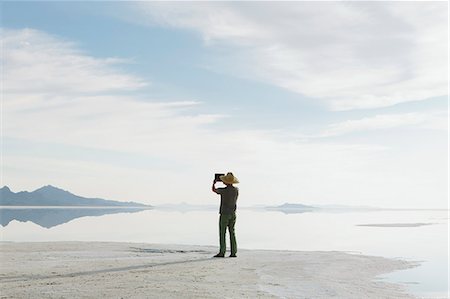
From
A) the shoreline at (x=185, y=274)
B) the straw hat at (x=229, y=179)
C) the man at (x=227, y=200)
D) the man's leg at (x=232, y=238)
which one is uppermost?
the straw hat at (x=229, y=179)

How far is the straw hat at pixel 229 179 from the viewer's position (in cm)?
1794

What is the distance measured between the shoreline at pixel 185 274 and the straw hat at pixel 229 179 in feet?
7.30

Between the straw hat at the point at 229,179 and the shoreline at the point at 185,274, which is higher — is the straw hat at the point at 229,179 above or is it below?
above

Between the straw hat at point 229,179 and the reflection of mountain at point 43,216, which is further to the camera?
the reflection of mountain at point 43,216

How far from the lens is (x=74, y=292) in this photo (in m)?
10.4

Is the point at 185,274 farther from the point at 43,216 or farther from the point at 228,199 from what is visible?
the point at 43,216

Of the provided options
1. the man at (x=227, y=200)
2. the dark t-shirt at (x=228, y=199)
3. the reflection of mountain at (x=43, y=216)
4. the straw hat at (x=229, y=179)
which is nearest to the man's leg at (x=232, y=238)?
the man at (x=227, y=200)

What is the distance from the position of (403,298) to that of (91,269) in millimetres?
6792

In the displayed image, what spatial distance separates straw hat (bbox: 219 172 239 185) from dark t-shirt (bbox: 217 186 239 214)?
8.3 inches

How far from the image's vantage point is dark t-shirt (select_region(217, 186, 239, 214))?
17906 millimetres

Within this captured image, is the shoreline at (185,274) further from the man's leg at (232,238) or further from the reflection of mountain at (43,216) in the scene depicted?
the reflection of mountain at (43,216)

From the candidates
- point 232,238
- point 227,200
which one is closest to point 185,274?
point 232,238

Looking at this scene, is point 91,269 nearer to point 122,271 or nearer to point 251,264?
point 122,271

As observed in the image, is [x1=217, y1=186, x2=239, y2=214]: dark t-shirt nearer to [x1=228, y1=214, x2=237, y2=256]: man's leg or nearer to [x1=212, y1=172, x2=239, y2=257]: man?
[x1=212, y1=172, x2=239, y2=257]: man
